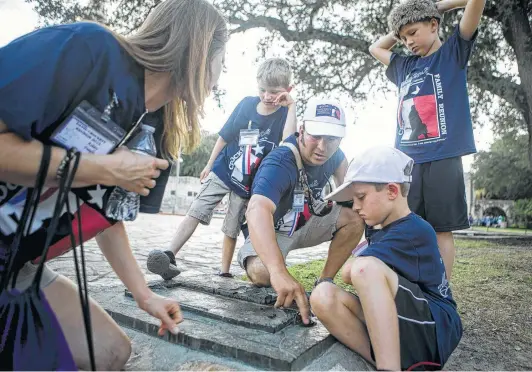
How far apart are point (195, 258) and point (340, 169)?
2.53 meters

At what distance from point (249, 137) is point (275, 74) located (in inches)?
20.8

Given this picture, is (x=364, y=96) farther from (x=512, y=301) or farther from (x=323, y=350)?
(x=323, y=350)

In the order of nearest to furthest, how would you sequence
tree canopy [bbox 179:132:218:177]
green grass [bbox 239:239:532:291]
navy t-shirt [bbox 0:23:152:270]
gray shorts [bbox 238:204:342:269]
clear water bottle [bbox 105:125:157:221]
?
1. navy t-shirt [bbox 0:23:152:270]
2. clear water bottle [bbox 105:125:157:221]
3. gray shorts [bbox 238:204:342:269]
4. green grass [bbox 239:239:532:291]
5. tree canopy [bbox 179:132:218:177]

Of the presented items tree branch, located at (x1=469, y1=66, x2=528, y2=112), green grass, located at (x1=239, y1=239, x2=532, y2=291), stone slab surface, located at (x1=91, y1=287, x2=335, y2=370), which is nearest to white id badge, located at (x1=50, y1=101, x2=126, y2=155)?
stone slab surface, located at (x1=91, y1=287, x2=335, y2=370)

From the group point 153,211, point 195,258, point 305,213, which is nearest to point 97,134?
point 153,211

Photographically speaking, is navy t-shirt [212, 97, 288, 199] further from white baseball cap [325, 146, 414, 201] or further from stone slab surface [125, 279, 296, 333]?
white baseball cap [325, 146, 414, 201]

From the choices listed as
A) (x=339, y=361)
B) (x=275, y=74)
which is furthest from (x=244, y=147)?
(x=339, y=361)

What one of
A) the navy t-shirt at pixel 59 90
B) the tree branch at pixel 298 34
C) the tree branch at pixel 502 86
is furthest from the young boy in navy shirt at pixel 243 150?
the tree branch at pixel 502 86

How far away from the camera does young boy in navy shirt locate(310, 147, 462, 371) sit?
1545mm

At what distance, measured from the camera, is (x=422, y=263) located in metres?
1.69

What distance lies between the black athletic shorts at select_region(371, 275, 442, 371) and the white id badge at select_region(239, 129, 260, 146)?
1.86 m

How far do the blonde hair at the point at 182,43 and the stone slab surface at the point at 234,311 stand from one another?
1.04 m

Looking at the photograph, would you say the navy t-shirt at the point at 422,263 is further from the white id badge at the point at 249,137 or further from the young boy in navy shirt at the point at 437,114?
the white id badge at the point at 249,137

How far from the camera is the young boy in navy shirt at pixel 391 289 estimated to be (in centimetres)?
154
